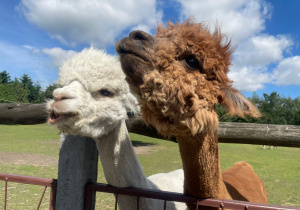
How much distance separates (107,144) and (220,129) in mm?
1159

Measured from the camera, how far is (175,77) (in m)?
1.38

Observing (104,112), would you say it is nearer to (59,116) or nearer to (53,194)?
(59,116)

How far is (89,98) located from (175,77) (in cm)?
82

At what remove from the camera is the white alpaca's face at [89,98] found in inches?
68.9

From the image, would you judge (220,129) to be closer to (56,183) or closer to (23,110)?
(56,183)

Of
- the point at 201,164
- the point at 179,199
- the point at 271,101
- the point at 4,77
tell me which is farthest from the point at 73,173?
the point at 4,77

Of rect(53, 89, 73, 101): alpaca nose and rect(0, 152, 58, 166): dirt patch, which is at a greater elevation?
rect(53, 89, 73, 101): alpaca nose

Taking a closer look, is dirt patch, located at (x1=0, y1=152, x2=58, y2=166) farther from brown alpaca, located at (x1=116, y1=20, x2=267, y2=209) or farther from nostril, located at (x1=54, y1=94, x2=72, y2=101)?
brown alpaca, located at (x1=116, y1=20, x2=267, y2=209)

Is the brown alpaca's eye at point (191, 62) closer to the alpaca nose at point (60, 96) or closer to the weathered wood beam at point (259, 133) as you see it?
the alpaca nose at point (60, 96)

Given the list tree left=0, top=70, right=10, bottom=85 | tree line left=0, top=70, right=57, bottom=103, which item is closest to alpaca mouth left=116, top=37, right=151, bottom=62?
tree line left=0, top=70, right=57, bottom=103

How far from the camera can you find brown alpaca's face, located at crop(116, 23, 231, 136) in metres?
1.36

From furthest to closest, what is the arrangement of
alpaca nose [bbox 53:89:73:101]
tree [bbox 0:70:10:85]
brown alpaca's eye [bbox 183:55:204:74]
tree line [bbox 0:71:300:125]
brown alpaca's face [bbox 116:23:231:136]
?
tree [bbox 0:70:10:85] → tree line [bbox 0:71:300:125] → alpaca nose [bbox 53:89:73:101] → brown alpaca's eye [bbox 183:55:204:74] → brown alpaca's face [bbox 116:23:231:136]

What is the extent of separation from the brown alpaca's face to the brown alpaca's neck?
138 millimetres

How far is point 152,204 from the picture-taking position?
2051 mm
